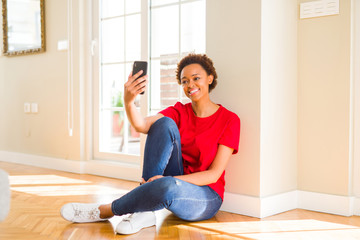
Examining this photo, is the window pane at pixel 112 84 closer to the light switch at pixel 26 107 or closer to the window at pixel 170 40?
the window at pixel 170 40

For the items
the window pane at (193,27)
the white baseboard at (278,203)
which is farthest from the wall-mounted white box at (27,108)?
the white baseboard at (278,203)

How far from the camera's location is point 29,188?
9.86 ft

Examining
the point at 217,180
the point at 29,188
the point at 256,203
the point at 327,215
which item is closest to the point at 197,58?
the point at 217,180

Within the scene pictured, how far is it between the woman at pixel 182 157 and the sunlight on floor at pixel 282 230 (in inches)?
4.1

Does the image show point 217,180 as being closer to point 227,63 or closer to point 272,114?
point 272,114

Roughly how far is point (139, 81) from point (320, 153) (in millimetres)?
1279

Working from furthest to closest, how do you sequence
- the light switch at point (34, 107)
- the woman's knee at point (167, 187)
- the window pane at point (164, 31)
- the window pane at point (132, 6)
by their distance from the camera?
the light switch at point (34, 107)
the window pane at point (132, 6)
the window pane at point (164, 31)
the woman's knee at point (167, 187)

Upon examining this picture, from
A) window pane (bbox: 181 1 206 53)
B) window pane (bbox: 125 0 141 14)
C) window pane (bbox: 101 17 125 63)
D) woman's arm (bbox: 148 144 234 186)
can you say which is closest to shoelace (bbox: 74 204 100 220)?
woman's arm (bbox: 148 144 234 186)

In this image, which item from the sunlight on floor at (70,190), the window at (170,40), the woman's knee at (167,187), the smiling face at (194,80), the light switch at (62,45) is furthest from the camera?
the light switch at (62,45)

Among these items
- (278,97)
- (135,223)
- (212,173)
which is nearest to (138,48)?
(278,97)

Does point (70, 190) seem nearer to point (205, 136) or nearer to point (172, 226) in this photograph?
point (172, 226)

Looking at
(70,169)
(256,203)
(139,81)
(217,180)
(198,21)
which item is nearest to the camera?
(139,81)

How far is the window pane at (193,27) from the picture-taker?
2.92 metres

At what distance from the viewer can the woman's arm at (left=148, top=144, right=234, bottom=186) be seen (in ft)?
6.30
